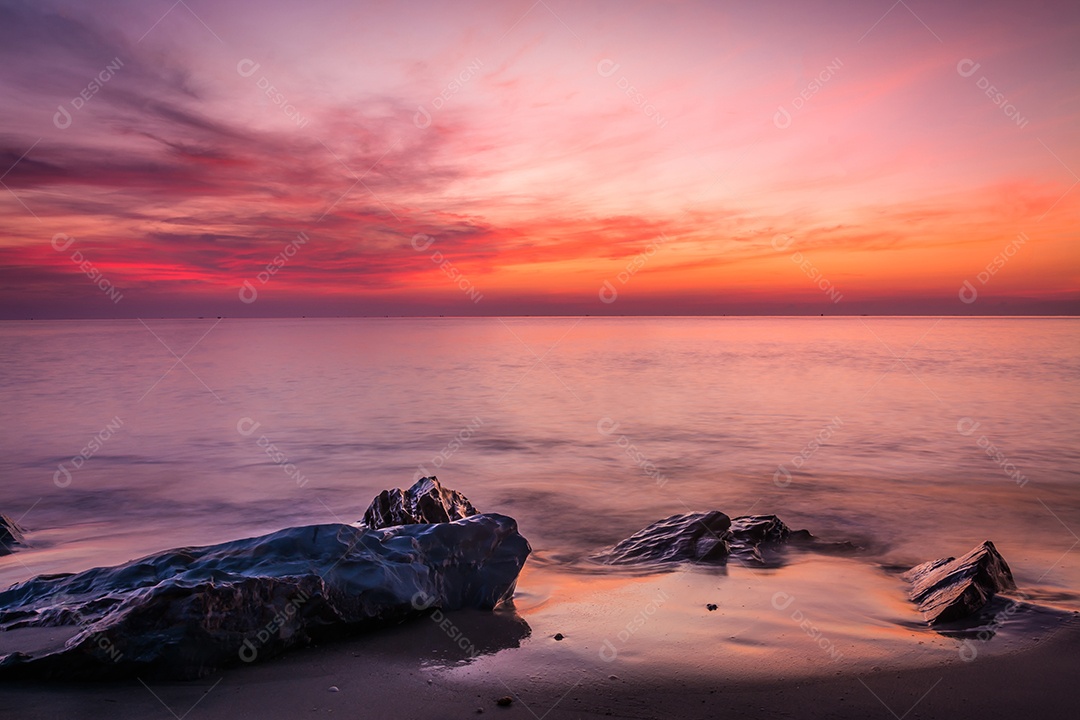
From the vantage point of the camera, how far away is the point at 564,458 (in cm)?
1476

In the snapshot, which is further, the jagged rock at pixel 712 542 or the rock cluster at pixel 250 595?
the jagged rock at pixel 712 542

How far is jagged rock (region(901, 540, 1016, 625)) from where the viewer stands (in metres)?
5.27

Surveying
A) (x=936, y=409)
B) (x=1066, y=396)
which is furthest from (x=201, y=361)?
(x=1066, y=396)

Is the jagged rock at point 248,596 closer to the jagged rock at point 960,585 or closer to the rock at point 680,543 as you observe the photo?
the rock at point 680,543

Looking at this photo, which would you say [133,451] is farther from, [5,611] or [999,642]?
[999,642]

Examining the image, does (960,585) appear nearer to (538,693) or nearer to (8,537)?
(538,693)

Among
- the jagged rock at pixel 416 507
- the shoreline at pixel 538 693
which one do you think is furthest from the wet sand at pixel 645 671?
the jagged rock at pixel 416 507

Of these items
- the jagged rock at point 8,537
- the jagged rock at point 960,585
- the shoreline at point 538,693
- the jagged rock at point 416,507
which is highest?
the jagged rock at point 416,507

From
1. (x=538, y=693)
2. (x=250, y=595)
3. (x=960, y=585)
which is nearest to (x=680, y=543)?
(x=960, y=585)

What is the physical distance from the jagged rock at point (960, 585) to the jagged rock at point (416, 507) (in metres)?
4.38

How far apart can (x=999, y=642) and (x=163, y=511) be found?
1028 centimetres

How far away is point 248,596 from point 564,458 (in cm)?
1061

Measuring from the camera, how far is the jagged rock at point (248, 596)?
4.07 metres

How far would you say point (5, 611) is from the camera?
4.88m
